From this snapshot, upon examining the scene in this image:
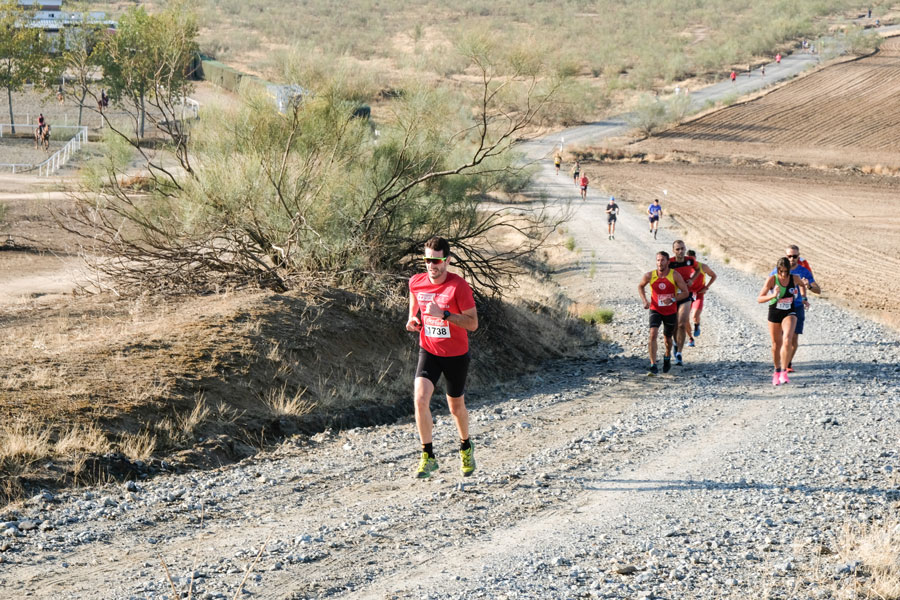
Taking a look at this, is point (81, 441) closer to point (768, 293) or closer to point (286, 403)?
point (286, 403)

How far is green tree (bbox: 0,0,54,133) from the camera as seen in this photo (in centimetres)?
4344

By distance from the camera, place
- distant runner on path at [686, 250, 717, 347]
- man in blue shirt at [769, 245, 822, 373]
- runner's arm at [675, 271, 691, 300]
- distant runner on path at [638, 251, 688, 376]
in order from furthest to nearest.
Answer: distant runner on path at [686, 250, 717, 347], runner's arm at [675, 271, 691, 300], distant runner on path at [638, 251, 688, 376], man in blue shirt at [769, 245, 822, 373]

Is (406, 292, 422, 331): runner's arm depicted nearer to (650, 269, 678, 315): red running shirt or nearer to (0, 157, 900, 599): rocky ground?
(0, 157, 900, 599): rocky ground

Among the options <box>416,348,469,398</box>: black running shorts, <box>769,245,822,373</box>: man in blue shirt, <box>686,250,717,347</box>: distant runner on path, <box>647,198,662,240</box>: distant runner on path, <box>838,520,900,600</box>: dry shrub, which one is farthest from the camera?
<box>647,198,662,240</box>: distant runner on path

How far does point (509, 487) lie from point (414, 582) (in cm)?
203

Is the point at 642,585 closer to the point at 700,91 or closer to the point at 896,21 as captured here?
the point at 700,91

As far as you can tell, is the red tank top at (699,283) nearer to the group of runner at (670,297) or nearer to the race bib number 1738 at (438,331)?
the group of runner at (670,297)

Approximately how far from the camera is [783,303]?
37.9 feet

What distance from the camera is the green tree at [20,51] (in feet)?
143

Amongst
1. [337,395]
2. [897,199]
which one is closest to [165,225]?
[337,395]

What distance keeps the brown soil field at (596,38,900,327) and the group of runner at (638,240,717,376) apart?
5995 mm

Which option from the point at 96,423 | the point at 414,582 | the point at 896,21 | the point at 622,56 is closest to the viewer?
the point at 414,582

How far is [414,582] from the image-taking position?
17.7ft

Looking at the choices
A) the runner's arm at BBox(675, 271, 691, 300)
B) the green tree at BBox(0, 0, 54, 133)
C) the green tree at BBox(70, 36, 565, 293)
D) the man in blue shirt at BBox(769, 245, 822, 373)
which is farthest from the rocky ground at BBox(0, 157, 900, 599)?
the green tree at BBox(0, 0, 54, 133)
